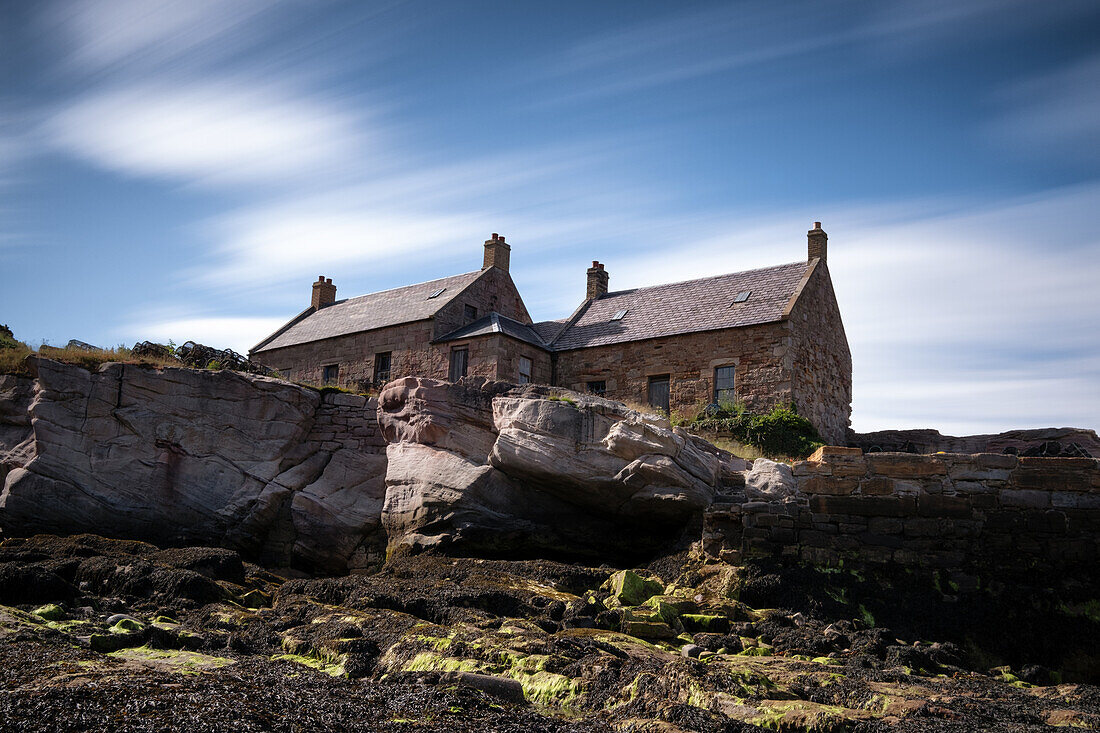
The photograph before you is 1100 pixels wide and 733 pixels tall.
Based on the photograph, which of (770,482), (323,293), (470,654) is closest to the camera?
(470,654)

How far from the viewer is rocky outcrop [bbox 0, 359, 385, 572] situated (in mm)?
15648

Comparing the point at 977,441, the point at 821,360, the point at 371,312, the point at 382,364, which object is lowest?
the point at 977,441

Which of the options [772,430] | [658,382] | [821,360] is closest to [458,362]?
[658,382]

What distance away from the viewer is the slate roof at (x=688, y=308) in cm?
2442

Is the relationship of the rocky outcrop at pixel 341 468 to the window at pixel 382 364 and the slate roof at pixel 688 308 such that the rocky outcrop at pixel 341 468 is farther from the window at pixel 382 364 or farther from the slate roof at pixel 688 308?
the window at pixel 382 364

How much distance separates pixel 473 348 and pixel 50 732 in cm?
1979

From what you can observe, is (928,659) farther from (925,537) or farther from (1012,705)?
(925,537)

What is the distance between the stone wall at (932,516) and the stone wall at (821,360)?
31.1 ft

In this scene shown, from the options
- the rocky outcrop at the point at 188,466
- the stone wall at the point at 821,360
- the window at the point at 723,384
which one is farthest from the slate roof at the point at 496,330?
the rocky outcrop at the point at 188,466

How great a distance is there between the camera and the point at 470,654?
8.98 meters

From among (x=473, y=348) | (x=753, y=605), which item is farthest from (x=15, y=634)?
(x=473, y=348)

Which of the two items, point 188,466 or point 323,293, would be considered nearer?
point 188,466

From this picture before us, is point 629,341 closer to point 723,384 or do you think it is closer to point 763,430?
point 723,384

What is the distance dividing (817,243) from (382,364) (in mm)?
14370
